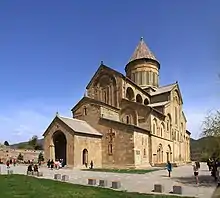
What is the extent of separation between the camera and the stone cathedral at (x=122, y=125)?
Answer: 40.1m

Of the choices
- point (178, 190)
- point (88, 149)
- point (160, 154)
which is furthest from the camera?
point (160, 154)

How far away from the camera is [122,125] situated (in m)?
40.8

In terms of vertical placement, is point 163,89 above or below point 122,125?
above

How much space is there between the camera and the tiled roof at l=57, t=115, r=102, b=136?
131 ft

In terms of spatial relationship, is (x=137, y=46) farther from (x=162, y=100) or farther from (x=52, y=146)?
(x=52, y=146)

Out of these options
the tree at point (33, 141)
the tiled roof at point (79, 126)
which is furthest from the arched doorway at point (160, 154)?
the tree at point (33, 141)

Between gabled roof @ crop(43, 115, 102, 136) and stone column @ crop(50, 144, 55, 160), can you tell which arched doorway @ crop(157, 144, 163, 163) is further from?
stone column @ crop(50, 144, 55, 160)

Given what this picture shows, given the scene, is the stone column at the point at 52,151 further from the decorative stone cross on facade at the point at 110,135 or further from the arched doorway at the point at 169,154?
the arched doorway at the point at 169,154

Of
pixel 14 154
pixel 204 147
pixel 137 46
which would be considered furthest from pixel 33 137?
pixel 204 147

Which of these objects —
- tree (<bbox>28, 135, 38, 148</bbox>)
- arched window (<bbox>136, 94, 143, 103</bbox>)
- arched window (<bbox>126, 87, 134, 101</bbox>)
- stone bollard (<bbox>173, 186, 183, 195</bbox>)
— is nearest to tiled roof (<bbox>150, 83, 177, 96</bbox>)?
arched window (<bbox>136, 94, 143, 103</bbox>)

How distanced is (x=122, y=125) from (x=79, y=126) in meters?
5.90

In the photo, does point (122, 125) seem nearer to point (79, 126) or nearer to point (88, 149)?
point (88, 149)

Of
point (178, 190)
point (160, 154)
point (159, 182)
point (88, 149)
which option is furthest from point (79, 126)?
point (178, 190)

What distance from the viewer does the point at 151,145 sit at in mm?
44031
